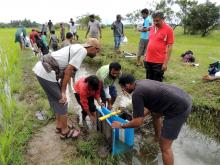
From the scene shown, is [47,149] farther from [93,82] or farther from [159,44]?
[159,44]

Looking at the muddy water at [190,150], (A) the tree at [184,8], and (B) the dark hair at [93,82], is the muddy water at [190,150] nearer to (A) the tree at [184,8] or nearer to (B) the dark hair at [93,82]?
(B) the dark hair at [93,82]

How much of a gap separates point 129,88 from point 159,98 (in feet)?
1.01

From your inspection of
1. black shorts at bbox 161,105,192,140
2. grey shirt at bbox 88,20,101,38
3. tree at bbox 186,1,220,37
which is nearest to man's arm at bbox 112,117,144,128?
black shorts at bbox 161,105,192,140

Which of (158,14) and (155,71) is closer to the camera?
(158,14)

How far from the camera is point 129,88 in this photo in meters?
2.39

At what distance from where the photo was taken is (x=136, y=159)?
10.5 feet

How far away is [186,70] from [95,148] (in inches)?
176

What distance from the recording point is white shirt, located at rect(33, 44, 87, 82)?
2.75 m

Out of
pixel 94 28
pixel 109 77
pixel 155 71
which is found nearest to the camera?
pixel 109 77

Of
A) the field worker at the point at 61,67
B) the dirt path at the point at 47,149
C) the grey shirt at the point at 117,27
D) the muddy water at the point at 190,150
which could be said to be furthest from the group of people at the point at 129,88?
the grey shirt at the point at 117,27

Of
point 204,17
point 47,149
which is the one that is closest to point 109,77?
point 47,149

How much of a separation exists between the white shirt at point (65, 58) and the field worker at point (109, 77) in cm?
46

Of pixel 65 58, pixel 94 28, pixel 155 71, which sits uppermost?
pixel 94 28

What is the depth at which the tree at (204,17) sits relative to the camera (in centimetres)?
1928
